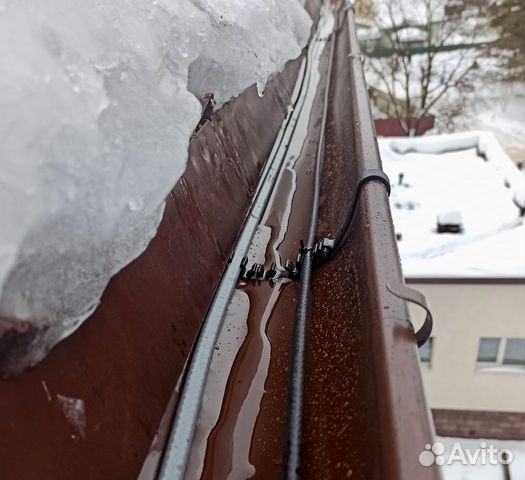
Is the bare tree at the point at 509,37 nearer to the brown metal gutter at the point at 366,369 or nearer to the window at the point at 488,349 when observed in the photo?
the window at the point at 488,349

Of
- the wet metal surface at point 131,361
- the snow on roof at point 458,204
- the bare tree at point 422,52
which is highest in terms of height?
the bare tree at point 422,52

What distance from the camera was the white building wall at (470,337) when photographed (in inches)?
205

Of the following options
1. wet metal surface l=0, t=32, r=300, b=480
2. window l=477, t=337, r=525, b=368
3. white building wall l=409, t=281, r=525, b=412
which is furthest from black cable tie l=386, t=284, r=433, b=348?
window l=477, t=337, r=525, b=368

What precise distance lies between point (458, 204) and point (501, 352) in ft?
5.86

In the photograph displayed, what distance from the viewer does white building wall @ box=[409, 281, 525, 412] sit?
521 centimetres

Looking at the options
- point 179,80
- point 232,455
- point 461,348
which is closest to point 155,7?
point 179,80

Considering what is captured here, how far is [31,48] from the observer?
0.60 m

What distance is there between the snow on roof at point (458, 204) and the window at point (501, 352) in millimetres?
1336

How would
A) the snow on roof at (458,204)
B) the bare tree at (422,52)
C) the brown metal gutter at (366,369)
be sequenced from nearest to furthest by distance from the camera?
the brown metal gutter at (366,369)
the snow on roof at (458,204)
the bare tree at (422,52)

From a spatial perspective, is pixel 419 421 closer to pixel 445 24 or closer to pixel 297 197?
pixel 297 197

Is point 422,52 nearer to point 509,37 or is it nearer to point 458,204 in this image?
point 509,37

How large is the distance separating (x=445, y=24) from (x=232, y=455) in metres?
14.9

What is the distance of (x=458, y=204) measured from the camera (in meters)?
6.07

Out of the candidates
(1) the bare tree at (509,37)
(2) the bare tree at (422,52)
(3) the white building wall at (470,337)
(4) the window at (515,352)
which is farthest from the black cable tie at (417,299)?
(1) the bare tree at (509,37)
